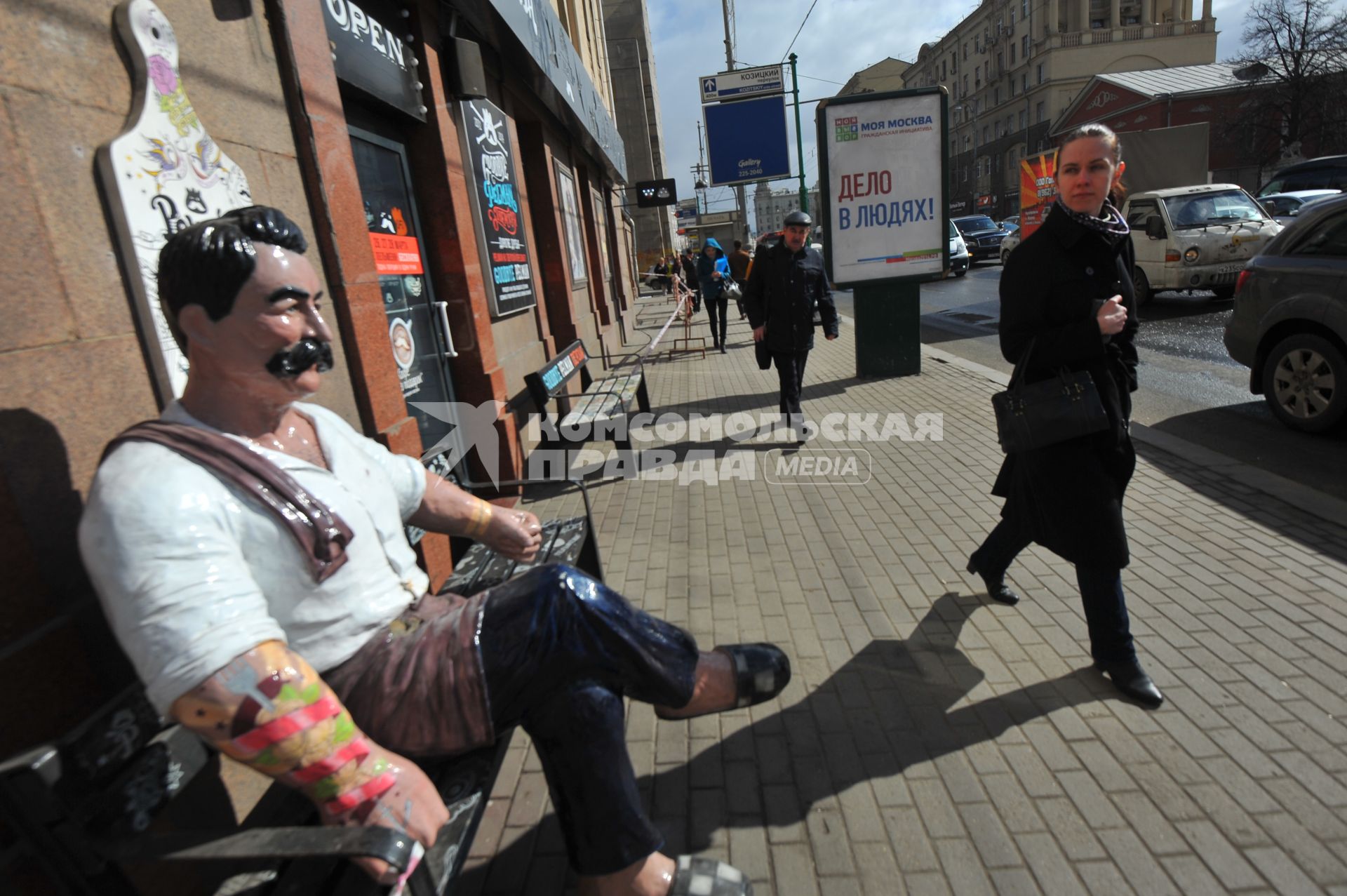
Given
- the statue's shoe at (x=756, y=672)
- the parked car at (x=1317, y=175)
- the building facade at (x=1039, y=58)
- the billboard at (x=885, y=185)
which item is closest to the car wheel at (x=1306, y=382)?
the billboard at (x=885, y=185)

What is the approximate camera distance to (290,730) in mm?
1285

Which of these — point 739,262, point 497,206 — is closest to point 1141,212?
point 739,262

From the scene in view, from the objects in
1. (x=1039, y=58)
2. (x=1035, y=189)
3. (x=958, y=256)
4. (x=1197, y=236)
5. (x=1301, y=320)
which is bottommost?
(x=1301, y=320)

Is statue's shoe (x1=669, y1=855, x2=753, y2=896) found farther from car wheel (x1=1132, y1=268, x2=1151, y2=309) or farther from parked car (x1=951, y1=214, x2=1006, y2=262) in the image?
parked car (x1=951, y1=214, x2=1006, y2=262)

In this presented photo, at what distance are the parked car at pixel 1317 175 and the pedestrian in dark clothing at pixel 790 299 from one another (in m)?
23.4

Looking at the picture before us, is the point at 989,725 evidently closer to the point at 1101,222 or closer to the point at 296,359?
the point at 1101,222

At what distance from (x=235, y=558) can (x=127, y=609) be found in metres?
0.18

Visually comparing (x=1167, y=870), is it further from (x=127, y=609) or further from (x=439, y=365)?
(x=439, y=365)

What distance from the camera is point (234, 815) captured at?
201 cm

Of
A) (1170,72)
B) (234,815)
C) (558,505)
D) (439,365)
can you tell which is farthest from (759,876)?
(1170,72)

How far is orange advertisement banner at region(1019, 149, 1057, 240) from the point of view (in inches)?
635

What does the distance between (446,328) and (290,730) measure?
3.97 meters

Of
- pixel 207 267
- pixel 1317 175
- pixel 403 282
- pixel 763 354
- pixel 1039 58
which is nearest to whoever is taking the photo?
pixel 207 267

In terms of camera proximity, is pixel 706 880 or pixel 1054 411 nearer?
pixel 706 880
